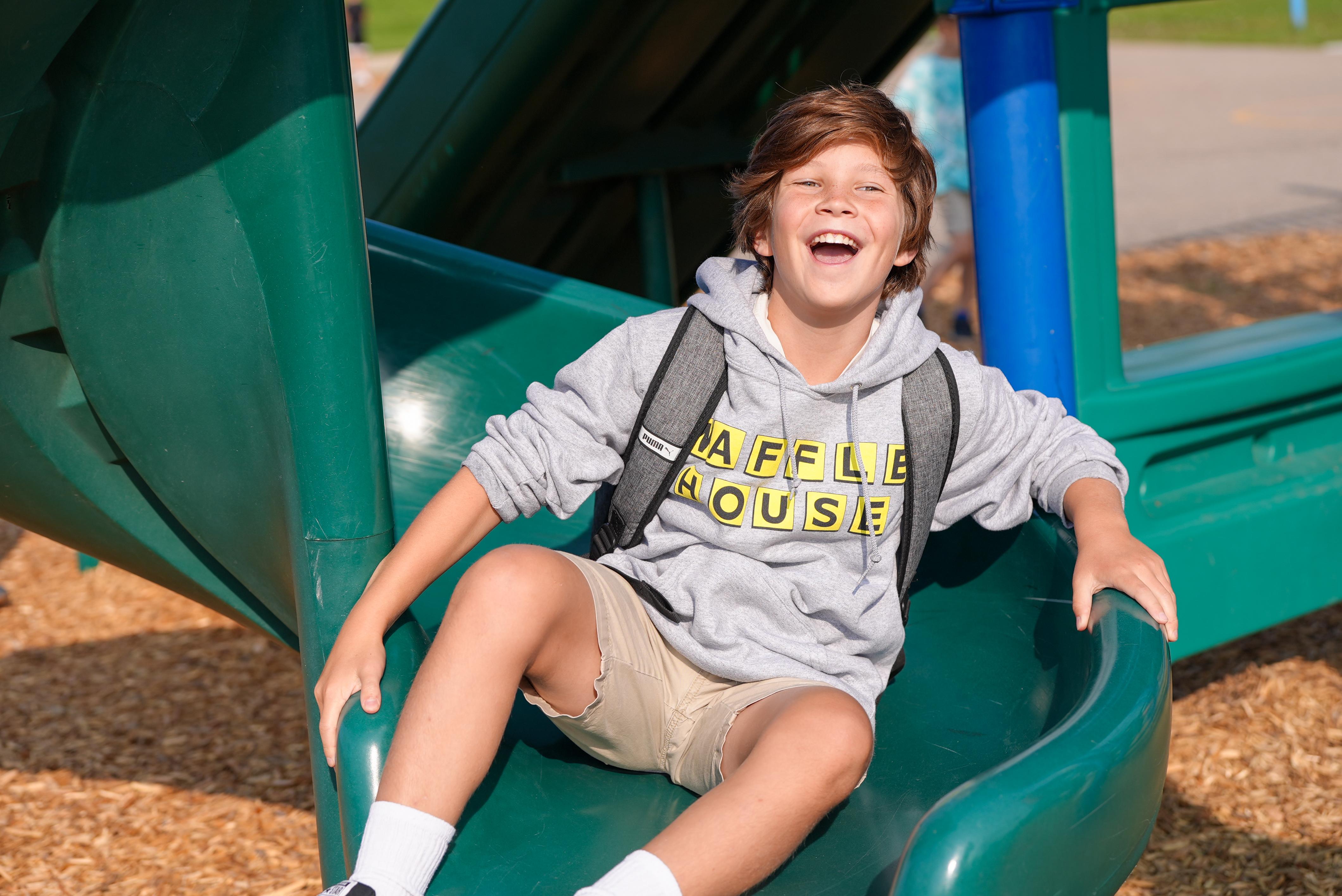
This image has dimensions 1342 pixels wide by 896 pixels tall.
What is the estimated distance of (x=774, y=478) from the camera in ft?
5.46

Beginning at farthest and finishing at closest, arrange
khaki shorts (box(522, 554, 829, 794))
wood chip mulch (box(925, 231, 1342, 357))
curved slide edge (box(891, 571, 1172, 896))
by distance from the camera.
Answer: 1. wood chip mulch (box(925, 231, 1342, 357))
2. khaki shorts (box(522, 554, 829, 794))
3. curved slide edge (box(891, 571, 1172, 896))

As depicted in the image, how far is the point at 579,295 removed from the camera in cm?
248

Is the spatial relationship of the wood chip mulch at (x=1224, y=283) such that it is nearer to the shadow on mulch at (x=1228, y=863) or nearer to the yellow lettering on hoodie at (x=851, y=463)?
the shadow on mulch at (x=1228, y=863)

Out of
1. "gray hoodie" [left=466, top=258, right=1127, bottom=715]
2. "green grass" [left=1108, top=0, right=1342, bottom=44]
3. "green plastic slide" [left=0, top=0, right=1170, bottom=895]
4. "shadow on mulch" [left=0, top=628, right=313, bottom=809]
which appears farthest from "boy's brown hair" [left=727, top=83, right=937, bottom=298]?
"green grass" [left=1108, top=0, right=1342, bottom=44]

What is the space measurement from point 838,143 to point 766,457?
42cm

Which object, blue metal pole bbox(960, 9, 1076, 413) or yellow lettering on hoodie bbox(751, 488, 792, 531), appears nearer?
yellow lettering on hoodie bbox(751, 488, 792, 531)

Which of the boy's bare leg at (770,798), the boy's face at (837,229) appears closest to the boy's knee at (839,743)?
the boy's bare leg at (770,798)

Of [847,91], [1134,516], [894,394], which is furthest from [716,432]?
[1134,516]

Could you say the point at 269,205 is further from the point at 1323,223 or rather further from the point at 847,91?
the point at 1323,223

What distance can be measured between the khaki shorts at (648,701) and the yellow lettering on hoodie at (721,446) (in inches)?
7.6

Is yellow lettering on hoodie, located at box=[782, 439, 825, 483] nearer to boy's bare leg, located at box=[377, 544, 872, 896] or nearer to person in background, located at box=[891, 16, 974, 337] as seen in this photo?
boy's bare leg, located at box=[377, 544, 872, 896]

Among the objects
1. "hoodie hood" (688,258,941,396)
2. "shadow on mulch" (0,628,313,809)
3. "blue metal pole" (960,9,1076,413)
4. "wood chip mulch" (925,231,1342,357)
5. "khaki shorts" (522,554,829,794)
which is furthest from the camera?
"wood chip mulch" (925,231,1342,357)

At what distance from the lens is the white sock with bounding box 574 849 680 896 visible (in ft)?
4.19

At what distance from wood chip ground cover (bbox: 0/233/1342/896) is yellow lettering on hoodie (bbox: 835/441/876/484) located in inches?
39.0
